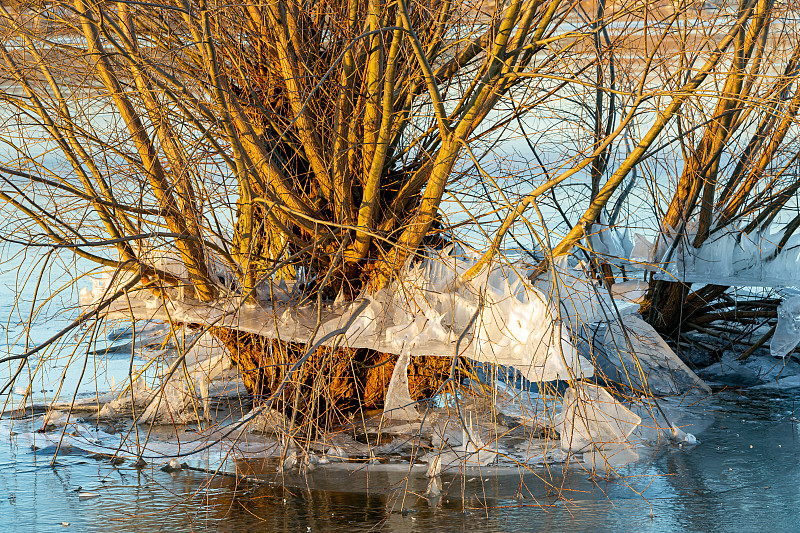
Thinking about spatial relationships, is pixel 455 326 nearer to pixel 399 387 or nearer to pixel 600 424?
pixel 399 387

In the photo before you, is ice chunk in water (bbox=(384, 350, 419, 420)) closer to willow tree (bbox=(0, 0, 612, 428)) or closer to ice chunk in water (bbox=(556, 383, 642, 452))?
willow tree (bbox=(0, 0, 612, 428))

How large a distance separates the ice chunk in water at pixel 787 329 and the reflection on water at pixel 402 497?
1.00 metres

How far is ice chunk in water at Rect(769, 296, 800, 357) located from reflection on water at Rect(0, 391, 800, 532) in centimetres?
100

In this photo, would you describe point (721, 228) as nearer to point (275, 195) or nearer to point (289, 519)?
point (275, 195)

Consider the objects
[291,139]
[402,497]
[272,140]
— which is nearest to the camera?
[402,497]

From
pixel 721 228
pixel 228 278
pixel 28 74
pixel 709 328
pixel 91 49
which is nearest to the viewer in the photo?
pixel 91 49

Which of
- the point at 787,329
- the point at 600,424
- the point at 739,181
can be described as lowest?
the point at 600,424

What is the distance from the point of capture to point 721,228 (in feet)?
17.2

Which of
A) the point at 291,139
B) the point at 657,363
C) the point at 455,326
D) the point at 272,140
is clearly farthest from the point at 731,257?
the point at 272,140

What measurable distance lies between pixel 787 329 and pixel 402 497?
2.88 m

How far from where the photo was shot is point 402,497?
3.46 metres

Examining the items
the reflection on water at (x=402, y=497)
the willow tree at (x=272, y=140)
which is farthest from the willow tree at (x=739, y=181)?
the reflection on water at (x=402, y=497)

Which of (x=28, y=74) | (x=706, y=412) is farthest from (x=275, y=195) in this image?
(x=706, y=412)

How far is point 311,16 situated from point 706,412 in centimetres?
314
